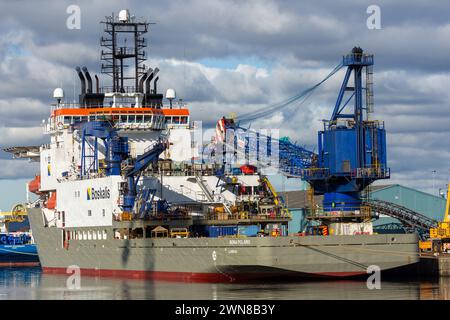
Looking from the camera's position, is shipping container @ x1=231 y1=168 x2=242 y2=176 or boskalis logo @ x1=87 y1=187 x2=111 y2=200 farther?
shipping container @ x1=231 y1=168 x2=242 y2=176

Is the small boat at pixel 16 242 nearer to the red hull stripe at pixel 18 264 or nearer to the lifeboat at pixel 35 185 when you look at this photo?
the red hull stripe at pixel 18 264

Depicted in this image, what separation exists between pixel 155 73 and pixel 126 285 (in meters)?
22.3

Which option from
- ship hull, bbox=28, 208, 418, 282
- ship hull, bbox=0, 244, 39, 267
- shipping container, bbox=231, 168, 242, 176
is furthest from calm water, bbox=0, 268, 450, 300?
ship hull, bbox=0, 244, 39, 267

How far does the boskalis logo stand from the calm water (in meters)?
6.52

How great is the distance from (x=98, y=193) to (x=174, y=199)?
5182 mm

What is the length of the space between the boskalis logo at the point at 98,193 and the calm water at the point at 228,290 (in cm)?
652

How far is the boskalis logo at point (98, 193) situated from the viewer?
249 feet

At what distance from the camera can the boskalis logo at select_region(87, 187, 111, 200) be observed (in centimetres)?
7581

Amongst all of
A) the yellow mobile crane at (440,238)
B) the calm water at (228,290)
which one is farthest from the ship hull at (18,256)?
the yellow mobile crane at (440,238)

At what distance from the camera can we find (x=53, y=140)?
283 ft

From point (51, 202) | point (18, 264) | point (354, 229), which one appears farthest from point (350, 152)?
point (18, 264)

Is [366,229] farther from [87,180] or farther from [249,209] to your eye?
[87,180]

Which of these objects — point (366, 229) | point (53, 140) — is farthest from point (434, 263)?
point (53, 140)

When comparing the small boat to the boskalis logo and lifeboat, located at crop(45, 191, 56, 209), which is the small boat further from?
the boskalis logo
